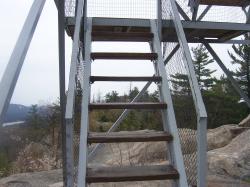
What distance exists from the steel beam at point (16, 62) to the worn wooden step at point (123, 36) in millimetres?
1994

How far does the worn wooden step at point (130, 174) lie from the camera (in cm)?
309

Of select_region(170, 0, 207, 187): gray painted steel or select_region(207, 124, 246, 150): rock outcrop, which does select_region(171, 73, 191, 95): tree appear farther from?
select_region(207, 124, 246, 150): rock outcrop

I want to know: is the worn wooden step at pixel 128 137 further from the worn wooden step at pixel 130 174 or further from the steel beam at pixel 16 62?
the steel beam at pixel 16 62

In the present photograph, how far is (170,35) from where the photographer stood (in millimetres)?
4727

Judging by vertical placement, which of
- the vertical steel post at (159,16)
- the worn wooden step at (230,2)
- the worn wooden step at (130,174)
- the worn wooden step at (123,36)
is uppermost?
the worn wooden step at (230,2)

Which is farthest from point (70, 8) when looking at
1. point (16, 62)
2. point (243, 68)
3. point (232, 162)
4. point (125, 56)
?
point (243, 68)

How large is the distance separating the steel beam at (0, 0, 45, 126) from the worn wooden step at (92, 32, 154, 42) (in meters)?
1.99

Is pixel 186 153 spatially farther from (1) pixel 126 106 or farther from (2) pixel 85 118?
(2) pixel 85 118

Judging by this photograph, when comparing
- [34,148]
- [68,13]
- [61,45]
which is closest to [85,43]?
[61,45]

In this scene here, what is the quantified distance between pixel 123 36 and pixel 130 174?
1.69 meters

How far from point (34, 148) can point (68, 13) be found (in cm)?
739

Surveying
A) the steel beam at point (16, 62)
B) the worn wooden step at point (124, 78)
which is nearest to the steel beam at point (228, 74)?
the worn wooden step at point (124, 78)

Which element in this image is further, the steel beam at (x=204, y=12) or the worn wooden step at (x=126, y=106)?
the steel beam at (x=204, y=12)

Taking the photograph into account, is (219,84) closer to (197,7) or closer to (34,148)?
(34,148)
